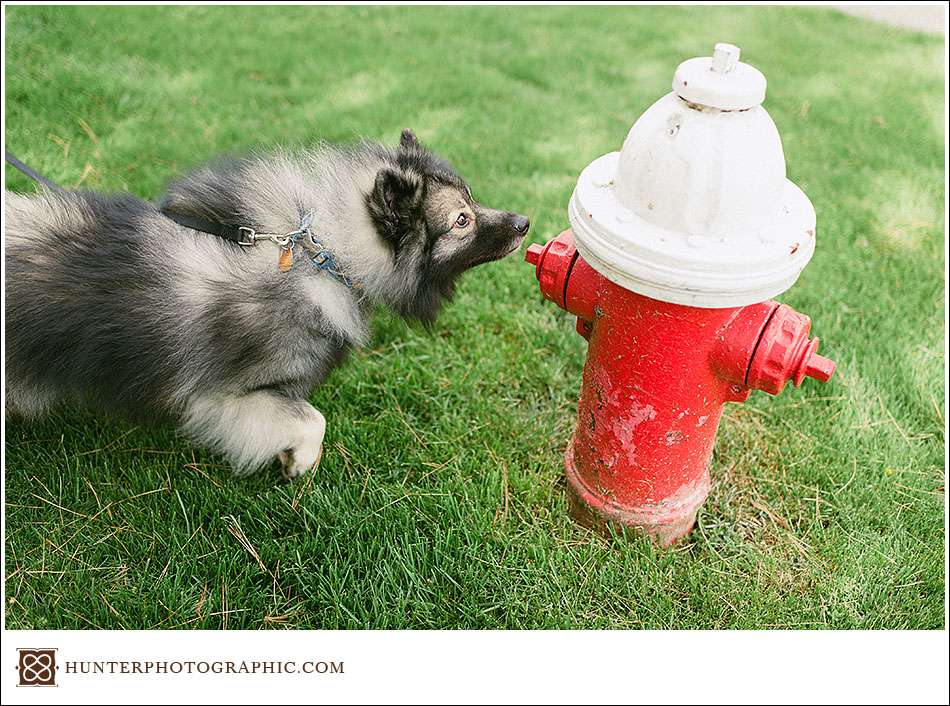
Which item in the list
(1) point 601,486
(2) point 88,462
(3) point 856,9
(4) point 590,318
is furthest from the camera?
(3) point 856,9

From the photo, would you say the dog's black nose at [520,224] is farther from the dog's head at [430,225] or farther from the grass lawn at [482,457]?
the grass lawn at [482,457]

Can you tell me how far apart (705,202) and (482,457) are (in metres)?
1.43

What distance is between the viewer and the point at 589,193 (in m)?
1.92

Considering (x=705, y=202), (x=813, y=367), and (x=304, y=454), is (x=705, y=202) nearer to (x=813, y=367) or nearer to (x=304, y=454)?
(x=813, y=367)

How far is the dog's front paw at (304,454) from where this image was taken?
261 cm

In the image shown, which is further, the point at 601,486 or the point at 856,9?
the point at 856,9

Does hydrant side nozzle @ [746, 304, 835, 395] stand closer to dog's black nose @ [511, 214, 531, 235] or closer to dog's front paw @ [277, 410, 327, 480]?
dog's black nose @ [511, 214, 531, 235]

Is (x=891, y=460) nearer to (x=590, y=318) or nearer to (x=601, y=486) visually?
Answer: (x=601, y=486)

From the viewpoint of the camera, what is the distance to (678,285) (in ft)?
5.76

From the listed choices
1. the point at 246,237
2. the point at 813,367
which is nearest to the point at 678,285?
the point at 813,367

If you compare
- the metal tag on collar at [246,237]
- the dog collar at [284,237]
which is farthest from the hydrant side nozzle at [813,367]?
the metal tag on collar at [246,237]

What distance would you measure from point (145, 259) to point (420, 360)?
4.20ft

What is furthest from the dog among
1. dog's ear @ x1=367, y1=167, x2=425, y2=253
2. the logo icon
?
the logo icon

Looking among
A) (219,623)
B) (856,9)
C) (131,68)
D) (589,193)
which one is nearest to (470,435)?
(219,623)
